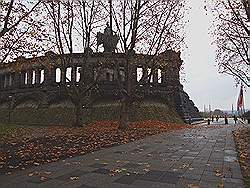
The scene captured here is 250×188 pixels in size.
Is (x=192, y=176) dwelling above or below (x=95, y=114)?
below

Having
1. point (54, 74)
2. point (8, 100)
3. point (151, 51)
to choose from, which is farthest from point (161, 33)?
point (8, 100)

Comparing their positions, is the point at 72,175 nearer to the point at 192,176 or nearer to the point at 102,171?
the point at 102,171

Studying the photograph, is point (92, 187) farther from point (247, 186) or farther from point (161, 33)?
point (161, 33)

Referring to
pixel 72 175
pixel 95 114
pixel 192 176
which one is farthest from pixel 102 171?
pixel 95 114

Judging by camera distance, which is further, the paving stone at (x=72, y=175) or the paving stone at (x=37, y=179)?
the paving stone at (x=72, y=175)

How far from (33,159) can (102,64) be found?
71.6 ft

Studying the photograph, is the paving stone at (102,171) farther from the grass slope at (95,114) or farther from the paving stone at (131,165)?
the grass slope at (95,114)

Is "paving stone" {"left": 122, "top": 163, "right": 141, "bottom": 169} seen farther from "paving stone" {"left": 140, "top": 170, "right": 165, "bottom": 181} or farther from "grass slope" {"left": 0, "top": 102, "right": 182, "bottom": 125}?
"grass slope" {"left": 0, "top": 102, "right": 182, "bottom": 125}

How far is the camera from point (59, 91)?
120 ft

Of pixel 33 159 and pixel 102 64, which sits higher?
pixel 102 64

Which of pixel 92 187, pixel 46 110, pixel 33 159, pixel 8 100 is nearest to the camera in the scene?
pixel 92 187

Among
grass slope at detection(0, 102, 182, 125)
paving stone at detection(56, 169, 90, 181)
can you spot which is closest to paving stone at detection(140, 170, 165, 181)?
paving stone at detection(56, 169, 90, 181)

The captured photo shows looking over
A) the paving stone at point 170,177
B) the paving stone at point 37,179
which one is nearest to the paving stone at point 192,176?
the paving stone at point 170,177

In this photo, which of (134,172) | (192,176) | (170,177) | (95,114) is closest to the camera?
(170,177)
